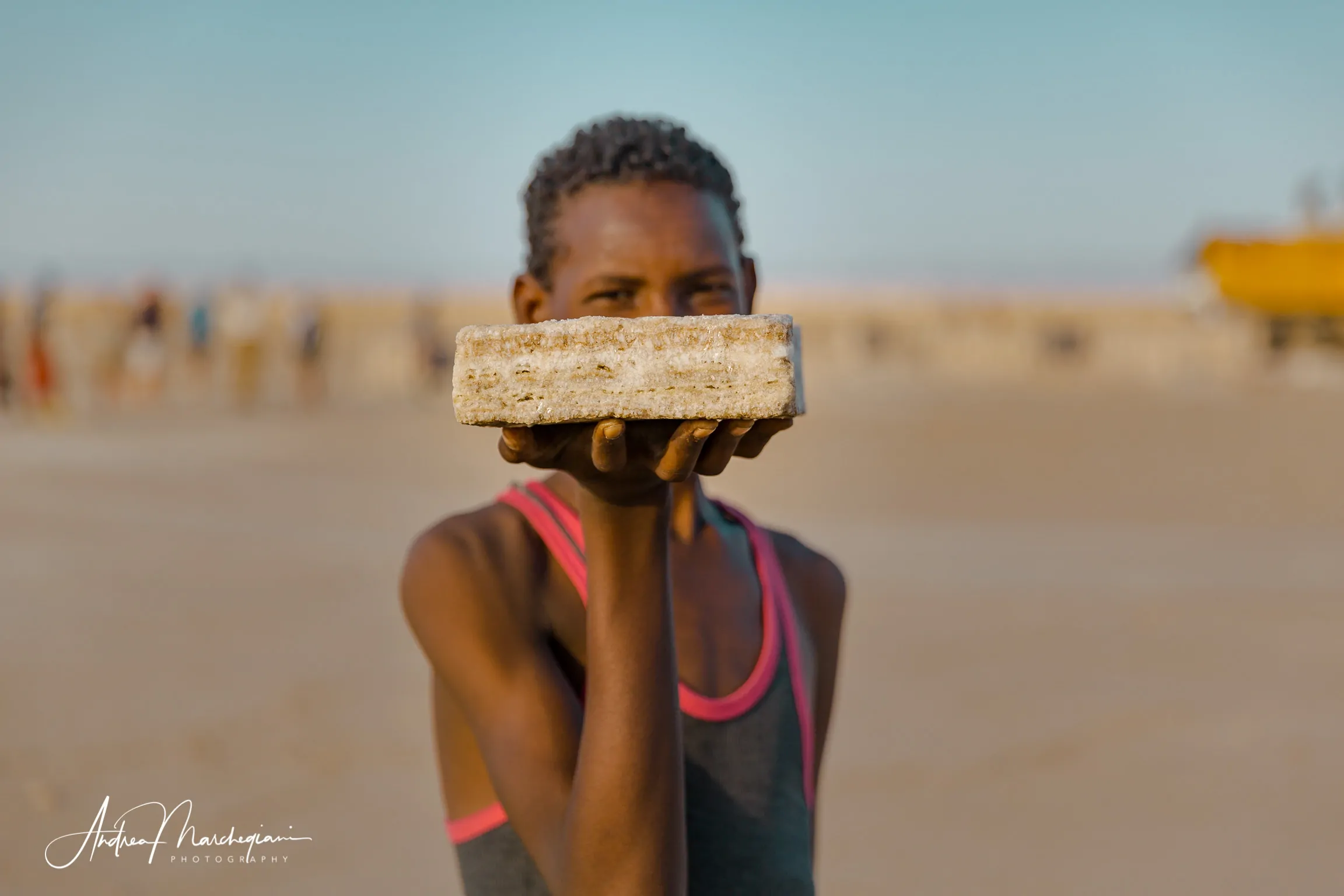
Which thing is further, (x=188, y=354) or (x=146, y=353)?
(x=188, y=354)

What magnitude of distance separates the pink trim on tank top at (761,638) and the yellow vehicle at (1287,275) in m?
25.0

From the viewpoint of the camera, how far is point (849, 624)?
7281 millimetres

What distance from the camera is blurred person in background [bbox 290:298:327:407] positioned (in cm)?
1792

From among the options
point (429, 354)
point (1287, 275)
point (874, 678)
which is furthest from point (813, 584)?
point (1287, 275)

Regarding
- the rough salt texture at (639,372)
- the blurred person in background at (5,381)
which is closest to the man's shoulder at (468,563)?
the rough salt texture at (639,372)

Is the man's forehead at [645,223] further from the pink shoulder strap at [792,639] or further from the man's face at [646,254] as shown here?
the pink shoulder strap at [792,639]

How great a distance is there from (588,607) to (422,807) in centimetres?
357

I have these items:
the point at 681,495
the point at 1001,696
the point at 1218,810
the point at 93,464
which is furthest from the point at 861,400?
the point at 681,495

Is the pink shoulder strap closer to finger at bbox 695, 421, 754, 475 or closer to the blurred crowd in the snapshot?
finger at bbox 695, 421, 754, 475

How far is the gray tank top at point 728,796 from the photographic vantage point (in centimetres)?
171

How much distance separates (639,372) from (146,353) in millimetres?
19467

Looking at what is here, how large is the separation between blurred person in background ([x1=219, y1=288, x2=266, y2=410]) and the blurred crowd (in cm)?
2

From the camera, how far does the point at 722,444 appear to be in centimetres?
133

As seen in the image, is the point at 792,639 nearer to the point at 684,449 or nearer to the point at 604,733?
the point at 604,733
